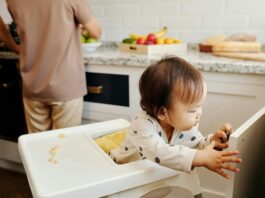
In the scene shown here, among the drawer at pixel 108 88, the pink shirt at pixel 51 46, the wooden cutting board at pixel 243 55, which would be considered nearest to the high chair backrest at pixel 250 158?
the wooden cutting board at pixel 243 55

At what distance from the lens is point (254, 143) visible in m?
0.98

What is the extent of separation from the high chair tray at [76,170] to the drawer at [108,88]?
629 millimetres

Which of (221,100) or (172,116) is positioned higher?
(172,116)

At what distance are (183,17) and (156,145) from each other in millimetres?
1287

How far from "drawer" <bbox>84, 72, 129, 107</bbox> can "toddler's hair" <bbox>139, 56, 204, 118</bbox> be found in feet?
2.54

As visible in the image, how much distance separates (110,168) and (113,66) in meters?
0.87

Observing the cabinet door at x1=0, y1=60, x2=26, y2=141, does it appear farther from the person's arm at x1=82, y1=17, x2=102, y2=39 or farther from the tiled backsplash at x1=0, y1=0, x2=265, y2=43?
the tiled backsplash at x1=0, y1=0, x2=265, y2=43

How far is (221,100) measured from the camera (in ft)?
4.86

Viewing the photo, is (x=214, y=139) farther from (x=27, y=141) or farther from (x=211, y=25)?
(x=211, y=25)

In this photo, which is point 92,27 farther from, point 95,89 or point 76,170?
point 76,170

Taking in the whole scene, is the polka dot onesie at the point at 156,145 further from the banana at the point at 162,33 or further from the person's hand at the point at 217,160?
the banana at the point at 162,33

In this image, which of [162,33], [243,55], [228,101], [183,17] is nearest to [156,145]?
[228,101]

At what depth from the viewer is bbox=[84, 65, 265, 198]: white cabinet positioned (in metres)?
1.40

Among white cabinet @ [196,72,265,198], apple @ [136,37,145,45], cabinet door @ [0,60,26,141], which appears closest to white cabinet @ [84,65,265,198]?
white cabinet @ [196,72,265,198]
